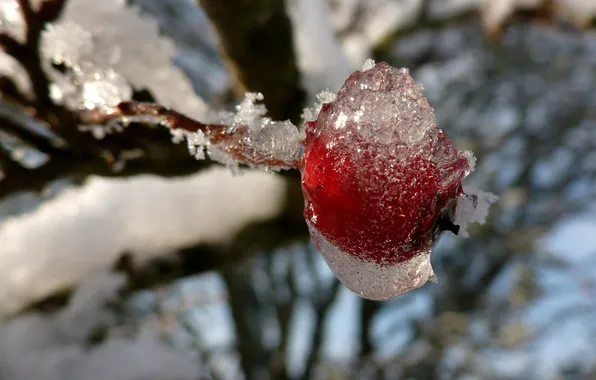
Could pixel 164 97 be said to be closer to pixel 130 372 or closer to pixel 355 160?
pixel 355 160

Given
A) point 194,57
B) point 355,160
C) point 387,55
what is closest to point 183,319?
point 194,57

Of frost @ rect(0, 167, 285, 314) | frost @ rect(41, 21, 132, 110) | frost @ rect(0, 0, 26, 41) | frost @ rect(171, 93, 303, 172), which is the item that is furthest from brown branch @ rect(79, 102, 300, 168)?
frost @ rect(0, 167, 285, 314)

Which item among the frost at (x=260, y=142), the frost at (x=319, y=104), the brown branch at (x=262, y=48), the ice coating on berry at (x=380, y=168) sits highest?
the brown branch at (x=262, y=48)

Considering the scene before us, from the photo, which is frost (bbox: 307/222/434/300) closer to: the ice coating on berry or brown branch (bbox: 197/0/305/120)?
the ice coating on berry

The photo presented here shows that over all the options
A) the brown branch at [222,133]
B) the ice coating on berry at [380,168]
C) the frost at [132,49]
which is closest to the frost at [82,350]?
the frost at [132,49]

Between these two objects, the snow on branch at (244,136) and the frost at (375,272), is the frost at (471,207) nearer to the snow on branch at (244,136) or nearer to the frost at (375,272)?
the frost at (375,272)

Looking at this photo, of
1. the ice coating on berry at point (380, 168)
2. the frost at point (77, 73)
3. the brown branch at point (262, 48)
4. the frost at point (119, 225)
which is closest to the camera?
the ice coating on berry at point (380, 168)
